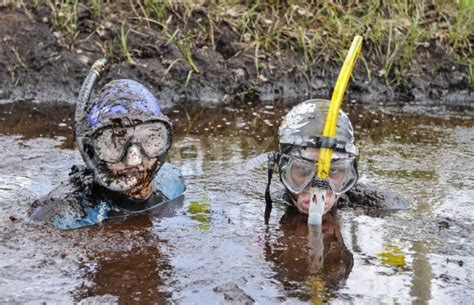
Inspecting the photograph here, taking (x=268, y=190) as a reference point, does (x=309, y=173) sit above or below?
above

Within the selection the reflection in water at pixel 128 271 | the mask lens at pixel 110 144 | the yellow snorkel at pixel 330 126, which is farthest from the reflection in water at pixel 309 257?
the mask lens at pixel 110 144

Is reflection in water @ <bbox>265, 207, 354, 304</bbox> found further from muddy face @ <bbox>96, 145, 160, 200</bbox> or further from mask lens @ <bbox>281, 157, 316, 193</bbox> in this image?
muddy face @ <bbox>96, 145, 160, 200</bbox>

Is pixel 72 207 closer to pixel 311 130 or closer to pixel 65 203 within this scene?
pixel 65 203

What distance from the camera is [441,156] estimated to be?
5801mm

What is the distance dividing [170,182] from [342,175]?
1.05m

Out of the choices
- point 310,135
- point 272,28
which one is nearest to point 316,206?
point 310,135

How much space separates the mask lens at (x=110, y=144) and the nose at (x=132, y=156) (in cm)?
4

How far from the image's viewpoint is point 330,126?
422 cm

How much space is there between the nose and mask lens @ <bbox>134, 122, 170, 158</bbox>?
0.05 meters

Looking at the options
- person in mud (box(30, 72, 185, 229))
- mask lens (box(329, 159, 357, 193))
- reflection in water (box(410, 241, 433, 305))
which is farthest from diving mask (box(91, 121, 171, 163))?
reflection in water (box(410, 241, 433, 305))

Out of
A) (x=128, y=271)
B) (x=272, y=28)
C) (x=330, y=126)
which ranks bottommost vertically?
(x=128, y=271)

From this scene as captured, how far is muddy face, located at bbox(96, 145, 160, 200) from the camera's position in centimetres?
424

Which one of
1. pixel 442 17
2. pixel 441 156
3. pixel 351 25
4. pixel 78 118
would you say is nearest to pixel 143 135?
pixel 78 118

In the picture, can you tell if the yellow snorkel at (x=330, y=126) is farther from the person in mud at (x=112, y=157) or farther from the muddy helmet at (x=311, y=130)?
the person in mud at (x=112, y=157)
